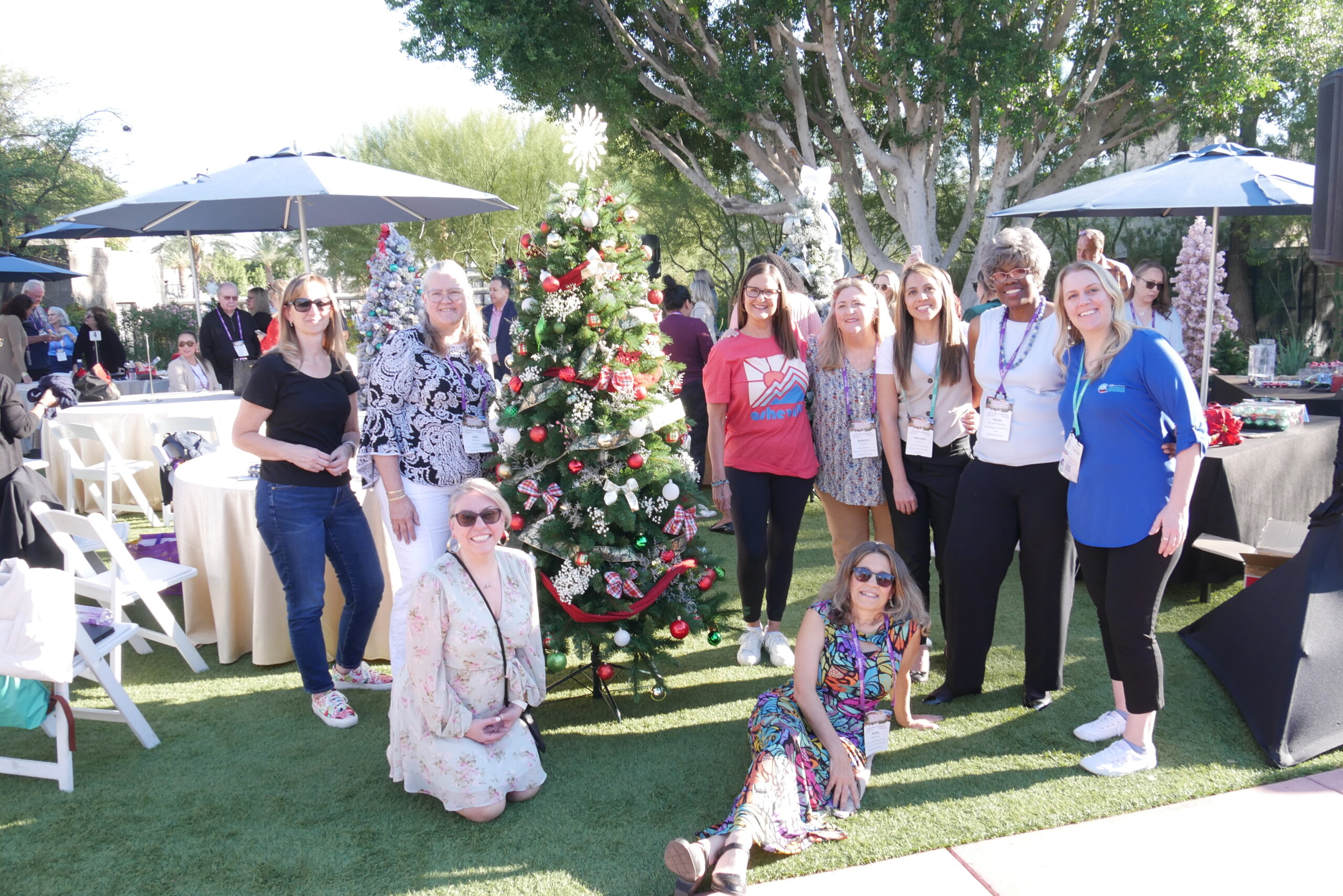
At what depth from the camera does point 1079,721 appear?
3779mm

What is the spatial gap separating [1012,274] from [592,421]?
1774mm

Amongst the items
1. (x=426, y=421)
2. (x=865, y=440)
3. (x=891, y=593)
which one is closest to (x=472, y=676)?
(x=426, y=421)

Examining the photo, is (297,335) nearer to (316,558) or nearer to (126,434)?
(316,558)

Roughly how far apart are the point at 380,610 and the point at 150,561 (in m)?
1.32

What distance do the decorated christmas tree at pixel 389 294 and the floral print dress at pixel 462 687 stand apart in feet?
16.7

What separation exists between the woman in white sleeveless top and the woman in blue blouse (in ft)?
0.46

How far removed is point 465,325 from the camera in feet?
12.3

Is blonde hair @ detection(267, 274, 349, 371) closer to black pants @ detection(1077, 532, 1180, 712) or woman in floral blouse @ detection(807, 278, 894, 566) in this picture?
woman in floral blouse @ detection(807, 278, 894, 566)

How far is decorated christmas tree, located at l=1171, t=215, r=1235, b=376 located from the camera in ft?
25.5

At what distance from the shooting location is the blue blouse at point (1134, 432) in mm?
3021

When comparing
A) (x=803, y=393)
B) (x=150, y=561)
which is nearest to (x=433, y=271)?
(x=803, y=393)

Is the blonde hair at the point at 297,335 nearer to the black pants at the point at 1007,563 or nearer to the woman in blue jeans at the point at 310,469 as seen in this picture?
the woman in blue jeans at the point at 310,469

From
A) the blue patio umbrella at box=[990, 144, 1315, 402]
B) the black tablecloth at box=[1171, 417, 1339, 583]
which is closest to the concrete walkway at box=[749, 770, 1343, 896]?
the black tablecloth at box=[1171, 417, 1339, 583]

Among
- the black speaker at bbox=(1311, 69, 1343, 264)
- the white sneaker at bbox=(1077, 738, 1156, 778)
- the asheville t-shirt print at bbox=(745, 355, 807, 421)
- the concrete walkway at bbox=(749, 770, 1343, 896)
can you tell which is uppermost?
the black speaker at bbox=(1311, 69, 1343, 264)
